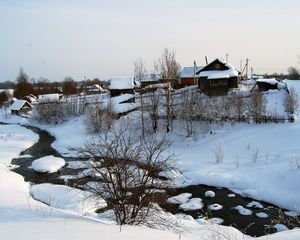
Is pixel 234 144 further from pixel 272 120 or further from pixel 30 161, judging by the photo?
pixel 30 161

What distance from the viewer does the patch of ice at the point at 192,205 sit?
1703cm

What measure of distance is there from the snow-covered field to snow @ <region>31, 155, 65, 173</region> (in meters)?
2.36

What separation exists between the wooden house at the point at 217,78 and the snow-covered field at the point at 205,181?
7800 millimetres

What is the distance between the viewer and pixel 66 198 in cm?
1677

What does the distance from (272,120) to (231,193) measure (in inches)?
438

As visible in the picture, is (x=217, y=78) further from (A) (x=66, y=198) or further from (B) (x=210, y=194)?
(A) (x=66, y=198)

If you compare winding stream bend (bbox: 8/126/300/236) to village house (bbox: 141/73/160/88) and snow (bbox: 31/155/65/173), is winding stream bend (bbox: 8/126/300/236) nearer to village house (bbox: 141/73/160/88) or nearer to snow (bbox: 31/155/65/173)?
snow (bbox: 31/155/65/173)

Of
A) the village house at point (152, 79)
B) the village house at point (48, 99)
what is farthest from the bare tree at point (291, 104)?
the village house at point (48, 99)

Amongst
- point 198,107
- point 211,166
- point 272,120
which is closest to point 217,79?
point 198,107

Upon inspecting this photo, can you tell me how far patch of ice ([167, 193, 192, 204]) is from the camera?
59.0 feet

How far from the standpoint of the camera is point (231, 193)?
19.5 m

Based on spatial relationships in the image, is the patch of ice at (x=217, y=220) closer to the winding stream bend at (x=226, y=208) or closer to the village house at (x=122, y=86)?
the winding stream bend at (x=226, y=208)

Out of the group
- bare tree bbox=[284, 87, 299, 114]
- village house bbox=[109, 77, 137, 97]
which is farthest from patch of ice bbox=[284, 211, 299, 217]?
village house bbox=[109, 77, 137, 97]

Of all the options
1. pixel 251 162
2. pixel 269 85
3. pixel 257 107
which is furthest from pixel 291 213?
pixel 269 85
